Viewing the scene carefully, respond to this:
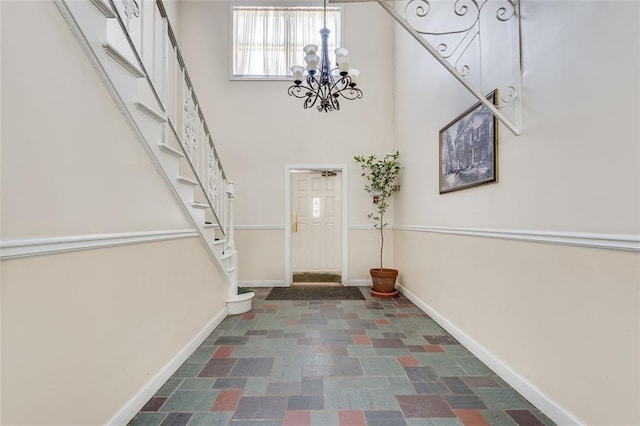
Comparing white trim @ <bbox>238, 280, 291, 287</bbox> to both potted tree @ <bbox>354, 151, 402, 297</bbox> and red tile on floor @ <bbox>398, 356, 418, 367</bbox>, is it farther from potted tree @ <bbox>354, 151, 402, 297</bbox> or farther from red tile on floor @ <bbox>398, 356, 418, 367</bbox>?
red tile on floor @ <bbox>398, 356, 418, 367</bbox>

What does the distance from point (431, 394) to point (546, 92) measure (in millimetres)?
1692

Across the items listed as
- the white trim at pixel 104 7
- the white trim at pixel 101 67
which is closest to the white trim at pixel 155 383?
the white trim at pixel 101 67

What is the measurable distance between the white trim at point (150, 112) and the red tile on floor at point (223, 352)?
5.29 ft

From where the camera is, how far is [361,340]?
2.35 m

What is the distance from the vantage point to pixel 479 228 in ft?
6.80

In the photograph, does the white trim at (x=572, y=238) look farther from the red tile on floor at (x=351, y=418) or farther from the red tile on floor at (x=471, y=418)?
the red tile on floor at (x=351, y=418)

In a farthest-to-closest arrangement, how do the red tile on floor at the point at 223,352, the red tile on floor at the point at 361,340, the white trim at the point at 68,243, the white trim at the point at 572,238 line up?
the red tile on floor at the point at 361,340 → the red tile on floor at the point at 223,352 → the white trim at the point at 572,238 → the white trim at the point at 68,243

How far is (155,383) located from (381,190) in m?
3.30

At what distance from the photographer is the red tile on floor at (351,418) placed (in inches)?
55.5

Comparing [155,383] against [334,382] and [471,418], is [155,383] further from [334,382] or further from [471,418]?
[471,418]

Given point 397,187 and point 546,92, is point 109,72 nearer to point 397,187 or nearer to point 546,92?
point 546,92

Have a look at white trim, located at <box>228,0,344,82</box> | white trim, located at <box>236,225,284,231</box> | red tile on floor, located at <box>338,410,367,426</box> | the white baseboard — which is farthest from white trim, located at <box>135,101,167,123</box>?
the white baseboard

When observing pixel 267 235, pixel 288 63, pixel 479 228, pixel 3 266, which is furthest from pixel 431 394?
pixel 288 63

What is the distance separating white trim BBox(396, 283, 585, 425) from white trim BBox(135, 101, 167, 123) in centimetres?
248
